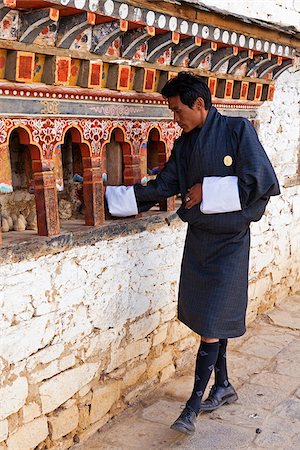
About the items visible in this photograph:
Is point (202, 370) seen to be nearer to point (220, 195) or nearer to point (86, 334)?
point (86, 334)

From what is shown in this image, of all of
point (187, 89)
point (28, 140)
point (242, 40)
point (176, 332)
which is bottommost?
point (176, 332)

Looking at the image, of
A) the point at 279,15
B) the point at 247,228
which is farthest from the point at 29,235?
the point at 279,15

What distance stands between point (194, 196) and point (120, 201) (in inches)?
19.1

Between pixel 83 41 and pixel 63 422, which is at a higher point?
pixel 83 41

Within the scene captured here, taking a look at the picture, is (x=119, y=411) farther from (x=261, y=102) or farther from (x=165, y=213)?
(x=261, y=102)

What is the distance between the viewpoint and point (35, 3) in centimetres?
279

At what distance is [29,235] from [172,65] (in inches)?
60.0

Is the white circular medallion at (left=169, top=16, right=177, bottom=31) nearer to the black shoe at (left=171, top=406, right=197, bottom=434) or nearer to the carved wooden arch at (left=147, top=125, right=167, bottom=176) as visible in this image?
the carved wooden arch at (left=147, top=125, right=167, bottom=176)

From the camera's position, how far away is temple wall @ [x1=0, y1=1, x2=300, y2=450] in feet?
10.5

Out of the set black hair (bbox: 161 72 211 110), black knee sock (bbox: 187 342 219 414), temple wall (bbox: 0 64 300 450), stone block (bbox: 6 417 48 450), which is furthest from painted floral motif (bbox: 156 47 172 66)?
stone block (bbox: 6 417 48 450)

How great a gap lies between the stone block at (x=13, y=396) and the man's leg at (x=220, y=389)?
1273 millimetres

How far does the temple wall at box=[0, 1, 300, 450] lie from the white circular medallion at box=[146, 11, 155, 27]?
1182 mm

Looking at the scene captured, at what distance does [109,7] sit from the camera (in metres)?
3.10

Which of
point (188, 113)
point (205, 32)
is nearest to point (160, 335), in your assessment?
point (188, 113)
